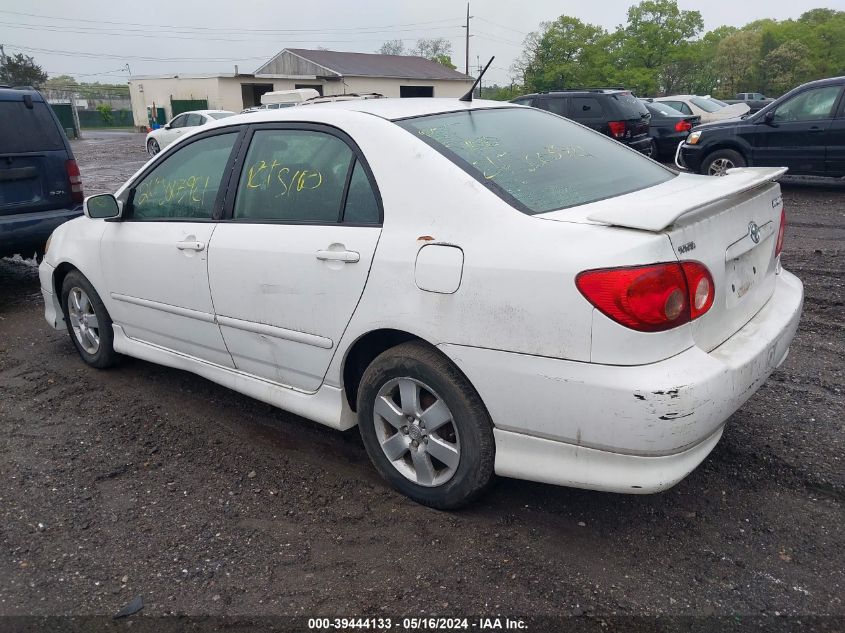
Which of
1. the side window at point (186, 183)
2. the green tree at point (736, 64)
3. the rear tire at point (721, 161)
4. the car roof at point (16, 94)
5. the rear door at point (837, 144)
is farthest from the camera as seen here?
the green tree at point (736, 64)

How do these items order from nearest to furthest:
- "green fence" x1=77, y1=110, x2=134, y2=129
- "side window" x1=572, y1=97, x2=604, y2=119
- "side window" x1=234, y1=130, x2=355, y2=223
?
1. "side window" x1=234, y1=130, x2=355, y2=223
2. "side window" x1=572, y1=97, x2=604, y2=119
3. "green fence" x1=77, y1=110, x2=134, y2=129

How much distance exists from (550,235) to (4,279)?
7.30 m

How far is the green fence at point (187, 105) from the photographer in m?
43.4

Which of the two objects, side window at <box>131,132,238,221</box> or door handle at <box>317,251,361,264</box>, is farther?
side window at <box>131,132,238,221</box>

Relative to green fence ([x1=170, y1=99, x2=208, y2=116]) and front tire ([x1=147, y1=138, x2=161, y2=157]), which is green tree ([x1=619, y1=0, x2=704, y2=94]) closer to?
green fence ([x1=170, y1=99, x2=208, y2=116])

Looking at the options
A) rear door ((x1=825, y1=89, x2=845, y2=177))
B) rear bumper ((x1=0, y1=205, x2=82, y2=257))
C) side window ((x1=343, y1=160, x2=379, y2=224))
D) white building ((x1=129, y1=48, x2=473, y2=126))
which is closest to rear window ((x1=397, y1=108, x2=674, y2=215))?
side window ((x1=343, y1=160, x2=379, y2=224))

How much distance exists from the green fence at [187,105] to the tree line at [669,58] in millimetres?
26855

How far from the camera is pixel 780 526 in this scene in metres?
2.76

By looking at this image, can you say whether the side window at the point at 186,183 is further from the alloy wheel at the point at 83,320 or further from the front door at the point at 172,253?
the alloy wheel at the point at 83,320

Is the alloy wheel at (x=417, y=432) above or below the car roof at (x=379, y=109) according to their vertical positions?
below

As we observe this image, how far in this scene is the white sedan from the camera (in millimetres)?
2346

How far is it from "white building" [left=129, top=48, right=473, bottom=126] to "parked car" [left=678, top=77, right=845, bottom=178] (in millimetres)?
32583

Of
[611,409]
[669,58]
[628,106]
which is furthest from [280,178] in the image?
[669,58]

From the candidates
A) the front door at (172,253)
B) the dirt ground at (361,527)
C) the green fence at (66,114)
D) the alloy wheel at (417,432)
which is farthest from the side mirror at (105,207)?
the green fence at (66,114)
